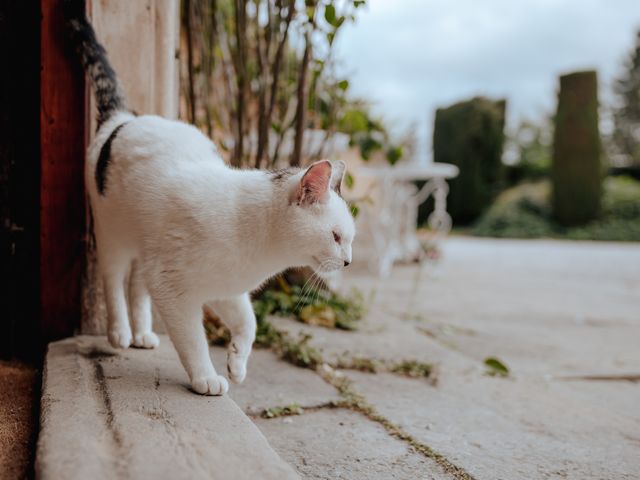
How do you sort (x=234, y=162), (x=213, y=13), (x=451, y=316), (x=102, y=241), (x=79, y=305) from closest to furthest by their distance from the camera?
(x=102, y=241) → (x=79, y=305) → (x=213, y=13) → (x=234, y=162) → (x=451, y=316)

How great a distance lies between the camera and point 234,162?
288 centimetres

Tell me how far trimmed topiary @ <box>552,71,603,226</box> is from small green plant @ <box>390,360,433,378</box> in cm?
1268

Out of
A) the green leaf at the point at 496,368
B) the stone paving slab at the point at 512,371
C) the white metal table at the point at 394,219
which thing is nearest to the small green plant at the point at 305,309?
the stone paving slab at the point at 512,371

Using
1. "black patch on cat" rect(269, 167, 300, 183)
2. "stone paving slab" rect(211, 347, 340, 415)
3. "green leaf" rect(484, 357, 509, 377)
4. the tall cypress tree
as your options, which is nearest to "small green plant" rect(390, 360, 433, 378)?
"green leaf" rect(484, 357, 509, 377)

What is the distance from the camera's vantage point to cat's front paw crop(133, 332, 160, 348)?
6.01 ft

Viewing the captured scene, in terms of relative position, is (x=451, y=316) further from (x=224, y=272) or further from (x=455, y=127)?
(x=455, y=127)

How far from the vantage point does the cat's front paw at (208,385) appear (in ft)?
4.68

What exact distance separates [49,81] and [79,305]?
0.75 m

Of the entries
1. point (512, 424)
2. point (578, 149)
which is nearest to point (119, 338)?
point (512, 424)

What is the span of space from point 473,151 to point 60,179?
1401cm

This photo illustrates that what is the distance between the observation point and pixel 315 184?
1.38 m

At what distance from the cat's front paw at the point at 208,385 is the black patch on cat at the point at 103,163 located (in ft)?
2.01

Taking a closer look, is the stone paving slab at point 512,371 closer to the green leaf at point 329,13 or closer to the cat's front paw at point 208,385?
the cat's front paw at point 208,385

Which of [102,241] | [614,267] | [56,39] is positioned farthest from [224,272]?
[614,267]
